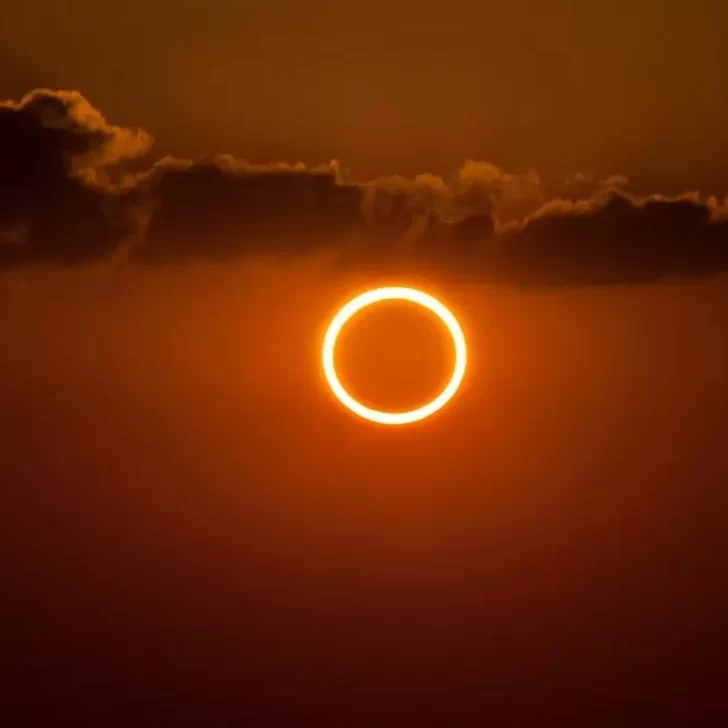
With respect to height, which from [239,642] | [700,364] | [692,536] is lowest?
[239,642]

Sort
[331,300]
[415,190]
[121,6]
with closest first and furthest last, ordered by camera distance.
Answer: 1. [121,6]
2. [415,190]
3. [331,300]

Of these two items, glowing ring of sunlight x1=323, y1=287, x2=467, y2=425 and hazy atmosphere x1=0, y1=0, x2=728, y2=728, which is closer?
hazy atmosphere x1=0, y1=0, x2=728, y2=728

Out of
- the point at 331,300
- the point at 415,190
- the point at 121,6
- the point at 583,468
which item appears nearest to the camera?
the point at 121,6

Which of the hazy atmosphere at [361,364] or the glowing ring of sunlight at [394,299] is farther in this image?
the glowing ring of sunlight at [394,299]

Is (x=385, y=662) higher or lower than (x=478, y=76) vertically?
lower

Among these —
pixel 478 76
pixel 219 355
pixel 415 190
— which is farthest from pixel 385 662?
pixel 478 76

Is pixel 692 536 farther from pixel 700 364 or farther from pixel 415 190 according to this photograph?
pixel 415 190

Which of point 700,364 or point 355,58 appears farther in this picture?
point 700,364
